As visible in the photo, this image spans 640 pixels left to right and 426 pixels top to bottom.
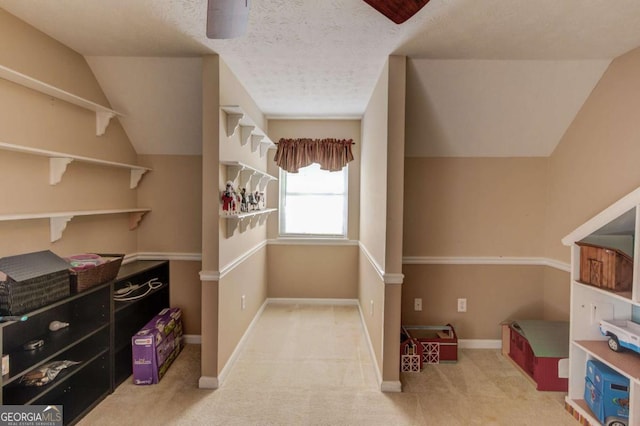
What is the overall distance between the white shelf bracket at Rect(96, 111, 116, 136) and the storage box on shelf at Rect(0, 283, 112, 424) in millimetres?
1187

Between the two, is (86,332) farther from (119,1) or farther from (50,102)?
(119,1)


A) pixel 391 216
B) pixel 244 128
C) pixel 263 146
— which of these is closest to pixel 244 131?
pixel 244 128

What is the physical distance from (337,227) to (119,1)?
3050 millimetres

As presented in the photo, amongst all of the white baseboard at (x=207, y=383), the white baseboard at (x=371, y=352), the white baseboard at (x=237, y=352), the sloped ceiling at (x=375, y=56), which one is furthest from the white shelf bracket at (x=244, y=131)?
the white baseboard at (x=371, y=352)

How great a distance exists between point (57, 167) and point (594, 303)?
3.57m

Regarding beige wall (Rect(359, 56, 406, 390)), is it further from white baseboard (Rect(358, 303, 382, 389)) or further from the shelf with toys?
the shelf with toys

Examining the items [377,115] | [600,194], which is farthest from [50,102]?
[600,194]

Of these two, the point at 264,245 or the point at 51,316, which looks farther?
the point at 264,245

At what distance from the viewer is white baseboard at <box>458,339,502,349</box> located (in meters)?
2.87

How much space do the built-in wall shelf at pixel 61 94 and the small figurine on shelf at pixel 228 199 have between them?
1048 mm

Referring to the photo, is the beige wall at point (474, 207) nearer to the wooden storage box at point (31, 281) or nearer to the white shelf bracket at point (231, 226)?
the white shelf bracket at point (231, 226)

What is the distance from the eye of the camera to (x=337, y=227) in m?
4.05

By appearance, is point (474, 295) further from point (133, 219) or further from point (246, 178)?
point (133, 219)

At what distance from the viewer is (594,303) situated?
79.1 inches
